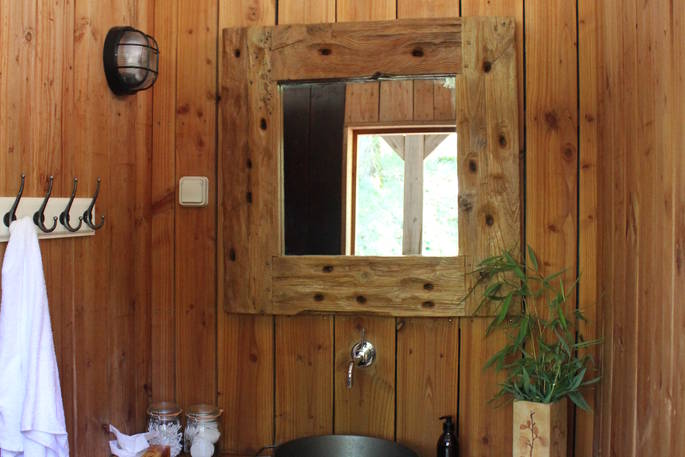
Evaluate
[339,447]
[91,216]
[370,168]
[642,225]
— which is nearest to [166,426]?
[339,447]

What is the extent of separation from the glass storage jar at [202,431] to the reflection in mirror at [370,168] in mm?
441

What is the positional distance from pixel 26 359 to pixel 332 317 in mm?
740

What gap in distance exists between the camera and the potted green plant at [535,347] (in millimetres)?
1492

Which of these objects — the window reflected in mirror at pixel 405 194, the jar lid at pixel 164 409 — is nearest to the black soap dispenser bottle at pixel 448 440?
the window reflected in mirror at pixel 405 194

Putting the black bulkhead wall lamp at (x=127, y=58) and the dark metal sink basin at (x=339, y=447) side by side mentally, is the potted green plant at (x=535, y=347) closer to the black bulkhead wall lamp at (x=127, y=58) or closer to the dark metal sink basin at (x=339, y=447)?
the dark metal sink basin at (x=339, y=447)

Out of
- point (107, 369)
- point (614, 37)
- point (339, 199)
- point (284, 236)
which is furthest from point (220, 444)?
point (614, 37)

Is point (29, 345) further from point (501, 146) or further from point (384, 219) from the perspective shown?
point (501, 146)

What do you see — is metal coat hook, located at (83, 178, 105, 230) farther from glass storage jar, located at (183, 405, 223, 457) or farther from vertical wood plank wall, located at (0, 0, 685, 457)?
glass storage jar, located at (183, 405, 223, 457)

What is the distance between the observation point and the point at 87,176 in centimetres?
154

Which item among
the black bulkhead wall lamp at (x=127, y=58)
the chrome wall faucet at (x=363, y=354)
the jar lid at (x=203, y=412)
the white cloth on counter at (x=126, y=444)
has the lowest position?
the white cloth on counter at (x=126, y=444)

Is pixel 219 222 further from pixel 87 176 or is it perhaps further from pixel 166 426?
pixel 166 426

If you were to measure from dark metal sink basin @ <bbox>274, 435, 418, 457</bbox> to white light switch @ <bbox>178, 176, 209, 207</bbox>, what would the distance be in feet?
2.07

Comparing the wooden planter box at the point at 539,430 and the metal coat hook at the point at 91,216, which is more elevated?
the metal coat hook at the point at 91,216

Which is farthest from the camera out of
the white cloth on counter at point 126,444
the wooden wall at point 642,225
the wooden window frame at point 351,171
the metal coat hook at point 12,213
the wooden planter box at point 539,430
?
the wooden window frame at point 351,171
